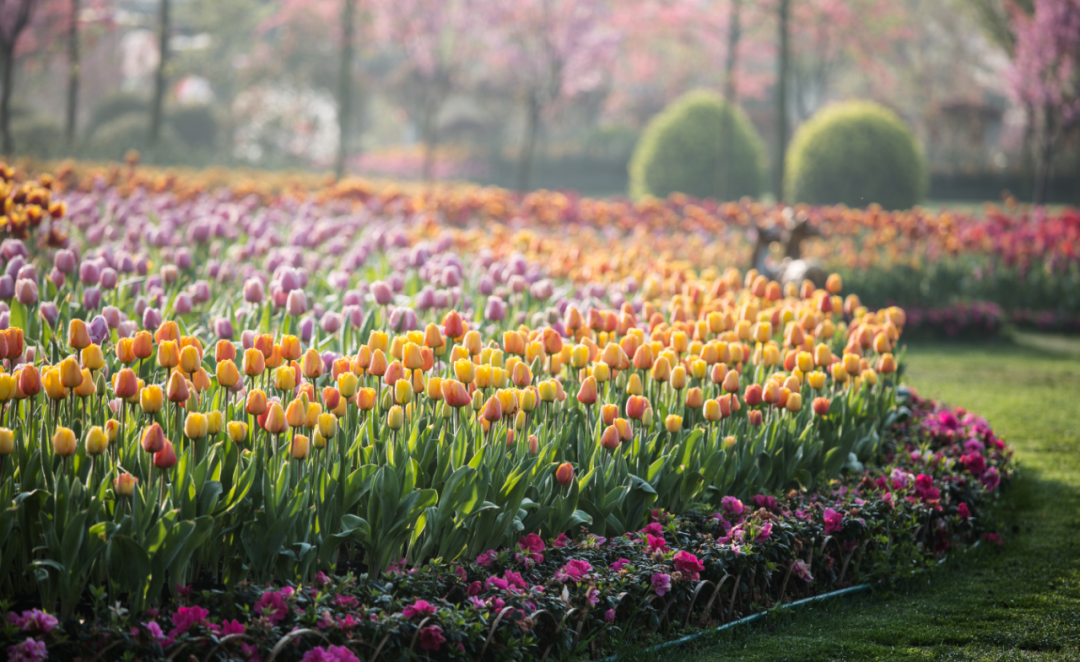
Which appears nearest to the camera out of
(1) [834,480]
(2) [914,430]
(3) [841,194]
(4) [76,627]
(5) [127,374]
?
(4) [76,627]

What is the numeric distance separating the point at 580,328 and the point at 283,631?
252cm

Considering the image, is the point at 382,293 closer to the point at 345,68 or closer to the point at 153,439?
the point at 153,439

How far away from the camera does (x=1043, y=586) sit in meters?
4.12

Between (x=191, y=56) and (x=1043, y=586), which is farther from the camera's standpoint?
(x=191, y=56)

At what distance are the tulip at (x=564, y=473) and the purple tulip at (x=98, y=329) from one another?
202 centimetres

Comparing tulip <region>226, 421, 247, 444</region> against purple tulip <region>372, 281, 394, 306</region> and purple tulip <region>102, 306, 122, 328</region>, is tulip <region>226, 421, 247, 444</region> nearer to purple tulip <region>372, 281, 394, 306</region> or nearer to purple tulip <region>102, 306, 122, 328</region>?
purple tulip <region>102, 306, 122, 328</region>

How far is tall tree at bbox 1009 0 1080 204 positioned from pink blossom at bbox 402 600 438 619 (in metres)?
14.6

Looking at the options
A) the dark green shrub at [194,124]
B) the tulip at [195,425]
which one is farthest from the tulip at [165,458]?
the dark green shrub at [194,124]

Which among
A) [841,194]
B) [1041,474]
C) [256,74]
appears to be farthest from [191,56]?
[1041,474]

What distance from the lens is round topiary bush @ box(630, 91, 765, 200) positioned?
70.2ft

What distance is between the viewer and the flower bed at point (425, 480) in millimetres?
2861

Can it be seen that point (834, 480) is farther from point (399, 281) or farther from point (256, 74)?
point (256, 74)

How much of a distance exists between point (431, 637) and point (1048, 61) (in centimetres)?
1646

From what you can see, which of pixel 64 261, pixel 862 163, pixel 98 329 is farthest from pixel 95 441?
pixel 862 163
